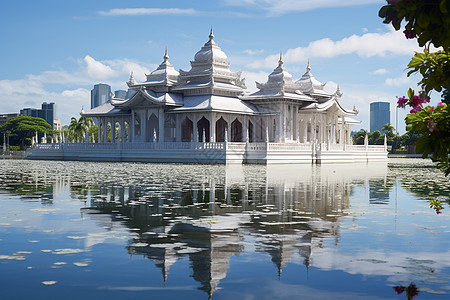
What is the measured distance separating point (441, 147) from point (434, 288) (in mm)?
1459

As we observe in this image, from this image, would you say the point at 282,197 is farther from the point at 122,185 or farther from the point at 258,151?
the point at 258,151

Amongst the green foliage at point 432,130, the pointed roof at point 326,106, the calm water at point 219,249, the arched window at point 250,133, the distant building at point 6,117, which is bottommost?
the calm water at point 219,249

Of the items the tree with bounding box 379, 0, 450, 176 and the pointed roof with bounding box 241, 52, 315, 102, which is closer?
the tree with bounding box 379, 0, 450, 176

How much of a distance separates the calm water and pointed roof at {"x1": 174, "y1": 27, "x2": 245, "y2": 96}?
3521 centimetres

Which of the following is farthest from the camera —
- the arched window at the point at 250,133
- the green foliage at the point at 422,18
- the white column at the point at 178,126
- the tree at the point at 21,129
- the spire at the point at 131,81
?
the tree at the point at 21,129

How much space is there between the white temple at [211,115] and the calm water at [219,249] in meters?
29.9

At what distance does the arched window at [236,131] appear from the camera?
2066 inches

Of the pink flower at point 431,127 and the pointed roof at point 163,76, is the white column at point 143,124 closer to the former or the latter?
the pointed roof at point 163,76

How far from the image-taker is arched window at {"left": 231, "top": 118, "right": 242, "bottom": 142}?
5247 cm

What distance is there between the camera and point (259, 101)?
164ft

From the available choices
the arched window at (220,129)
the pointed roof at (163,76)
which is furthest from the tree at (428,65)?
the arched window at (220,129)

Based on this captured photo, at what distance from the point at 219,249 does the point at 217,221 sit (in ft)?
8.31

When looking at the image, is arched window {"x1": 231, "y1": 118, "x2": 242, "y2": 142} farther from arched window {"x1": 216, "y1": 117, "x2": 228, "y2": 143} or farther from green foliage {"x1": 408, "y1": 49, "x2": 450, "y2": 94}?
green foliage {"x1": 408, "y1": 49, "x2": 450, "y2": 94}

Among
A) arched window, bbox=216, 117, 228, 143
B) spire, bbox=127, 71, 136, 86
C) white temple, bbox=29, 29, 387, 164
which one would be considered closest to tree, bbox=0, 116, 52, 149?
white temple, bbox=29, 29, 387, 164
